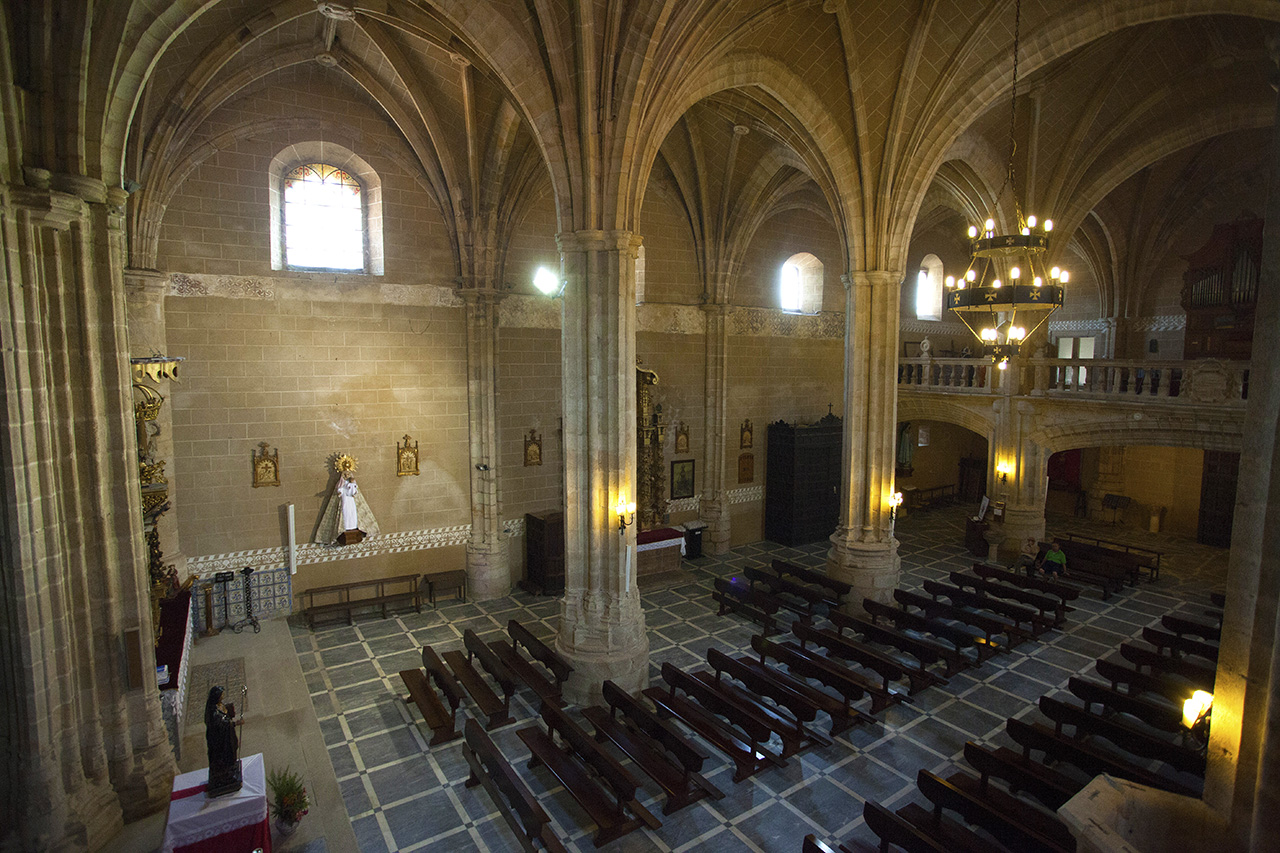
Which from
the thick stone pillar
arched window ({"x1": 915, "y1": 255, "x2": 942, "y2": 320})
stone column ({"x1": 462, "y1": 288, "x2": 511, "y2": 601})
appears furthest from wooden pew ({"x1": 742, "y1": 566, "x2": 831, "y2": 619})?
arched window ({"x1": 915, "y1": 255, "x2": 942, "y2": 320})

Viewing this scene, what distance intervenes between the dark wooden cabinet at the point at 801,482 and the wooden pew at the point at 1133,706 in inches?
371

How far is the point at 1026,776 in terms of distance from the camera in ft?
23.3

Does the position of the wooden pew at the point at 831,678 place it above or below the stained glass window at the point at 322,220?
below

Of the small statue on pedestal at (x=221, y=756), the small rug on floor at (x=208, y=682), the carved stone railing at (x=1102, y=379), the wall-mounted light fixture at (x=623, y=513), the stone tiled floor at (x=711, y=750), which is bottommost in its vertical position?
the stone tiled floor at (x=711, y=750)

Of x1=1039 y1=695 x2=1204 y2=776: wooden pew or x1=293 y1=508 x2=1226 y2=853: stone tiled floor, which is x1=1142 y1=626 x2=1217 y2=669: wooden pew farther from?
x1=1039 y1=695 x2=1204 y2=776: wooden pew

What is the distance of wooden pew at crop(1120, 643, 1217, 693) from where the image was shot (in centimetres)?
968

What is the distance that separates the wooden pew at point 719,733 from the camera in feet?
26.4

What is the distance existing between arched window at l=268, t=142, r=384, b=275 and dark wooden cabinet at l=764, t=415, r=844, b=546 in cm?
1122

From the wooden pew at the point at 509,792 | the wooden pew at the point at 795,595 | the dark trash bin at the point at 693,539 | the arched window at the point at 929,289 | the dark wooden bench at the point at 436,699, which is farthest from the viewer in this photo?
the arched window at the point at 929,289

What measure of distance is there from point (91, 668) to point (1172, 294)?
25.7 meters

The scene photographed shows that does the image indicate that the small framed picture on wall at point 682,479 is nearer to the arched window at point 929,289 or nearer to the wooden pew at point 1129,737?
the wooden pew at point 1129,737

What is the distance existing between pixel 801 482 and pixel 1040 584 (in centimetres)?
630

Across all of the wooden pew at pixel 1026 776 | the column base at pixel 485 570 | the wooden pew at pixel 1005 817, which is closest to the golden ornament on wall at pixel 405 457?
the column base at pixel 485 570

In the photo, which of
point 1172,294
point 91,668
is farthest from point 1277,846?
point 1172,294
